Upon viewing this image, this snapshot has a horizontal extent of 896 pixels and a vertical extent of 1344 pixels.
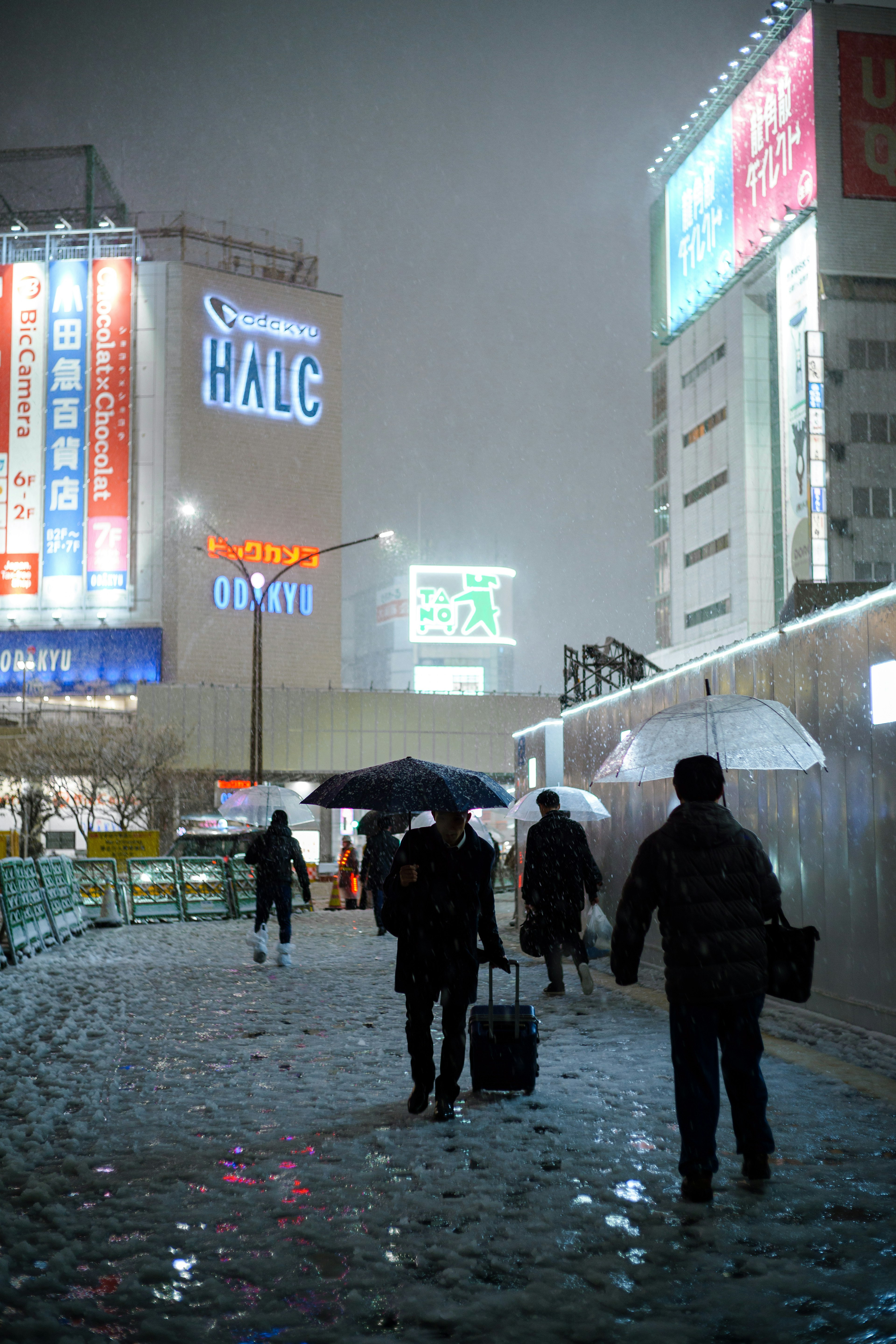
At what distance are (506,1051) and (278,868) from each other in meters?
6.62

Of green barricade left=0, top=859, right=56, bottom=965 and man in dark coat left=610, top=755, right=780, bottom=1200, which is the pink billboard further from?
man in dark coat left=610, top=755, right=780, bottom=1200

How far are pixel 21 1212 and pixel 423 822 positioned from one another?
44.8ft

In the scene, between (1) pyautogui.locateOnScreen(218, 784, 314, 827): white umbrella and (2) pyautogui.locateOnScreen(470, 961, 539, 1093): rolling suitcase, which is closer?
(2) pyautogui.locateOnScreen(470, 961, 539, 1093): rolling suitcase

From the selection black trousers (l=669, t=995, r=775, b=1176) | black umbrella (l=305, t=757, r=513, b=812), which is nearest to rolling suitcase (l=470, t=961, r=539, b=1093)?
black umbrella (l=305, t=757, r=513, b=812)

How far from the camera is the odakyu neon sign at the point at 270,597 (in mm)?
67250

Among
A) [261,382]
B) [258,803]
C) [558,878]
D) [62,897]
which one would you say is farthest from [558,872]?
[261,382]

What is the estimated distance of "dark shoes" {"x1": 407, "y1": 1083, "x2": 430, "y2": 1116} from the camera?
6.24 metres

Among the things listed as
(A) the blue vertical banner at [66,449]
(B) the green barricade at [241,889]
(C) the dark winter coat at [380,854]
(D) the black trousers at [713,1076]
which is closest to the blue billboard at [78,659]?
(A) the blue vertical banner at [66,449]

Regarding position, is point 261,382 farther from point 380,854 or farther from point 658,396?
point 380,854

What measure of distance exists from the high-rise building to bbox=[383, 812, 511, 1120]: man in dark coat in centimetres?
3297

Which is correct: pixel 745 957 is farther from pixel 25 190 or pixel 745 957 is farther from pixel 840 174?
pixel 25 190

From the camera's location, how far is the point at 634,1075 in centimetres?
722

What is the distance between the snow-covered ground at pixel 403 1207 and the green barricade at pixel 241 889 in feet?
49.1

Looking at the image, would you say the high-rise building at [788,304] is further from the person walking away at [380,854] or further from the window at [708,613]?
the person walking away at [380,854]
